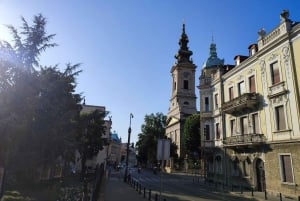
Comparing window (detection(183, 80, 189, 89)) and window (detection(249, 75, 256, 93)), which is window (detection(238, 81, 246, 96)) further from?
window (detection(183, 80, 189, 89))

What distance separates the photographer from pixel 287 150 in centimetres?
2139

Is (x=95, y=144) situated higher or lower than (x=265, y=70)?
lower

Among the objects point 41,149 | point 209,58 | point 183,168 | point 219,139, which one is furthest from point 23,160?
point 183,168

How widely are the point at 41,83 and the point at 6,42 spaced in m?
2.86

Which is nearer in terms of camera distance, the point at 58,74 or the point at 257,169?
the point at 58,74

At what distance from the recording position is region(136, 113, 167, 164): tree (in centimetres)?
7494

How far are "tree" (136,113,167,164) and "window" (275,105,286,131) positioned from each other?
5193cm

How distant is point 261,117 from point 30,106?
20383 mm

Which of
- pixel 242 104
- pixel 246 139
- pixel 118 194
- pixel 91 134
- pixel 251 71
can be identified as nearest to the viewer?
pixel 118 194

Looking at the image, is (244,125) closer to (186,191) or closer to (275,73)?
(275,73)

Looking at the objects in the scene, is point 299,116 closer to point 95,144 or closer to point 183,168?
point 95,144

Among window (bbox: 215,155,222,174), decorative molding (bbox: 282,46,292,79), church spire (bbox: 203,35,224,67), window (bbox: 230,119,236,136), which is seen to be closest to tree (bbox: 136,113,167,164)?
church spire (bbox: 203,35,224,67)

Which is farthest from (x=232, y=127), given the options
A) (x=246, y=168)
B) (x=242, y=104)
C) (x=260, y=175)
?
(x=260, y=175)

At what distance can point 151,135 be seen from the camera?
7625 cm
